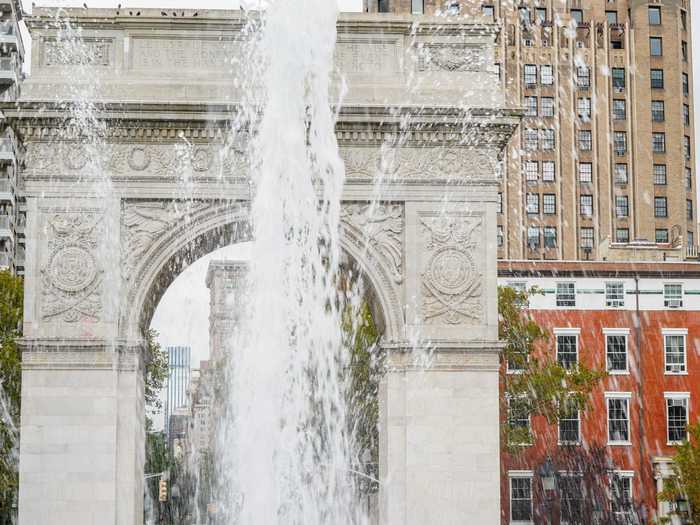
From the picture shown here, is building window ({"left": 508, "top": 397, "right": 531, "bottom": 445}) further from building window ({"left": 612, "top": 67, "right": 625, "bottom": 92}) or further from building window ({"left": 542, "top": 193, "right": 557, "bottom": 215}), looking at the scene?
building window ({"left": 612, "top": 67, "right": 625, "bottom": 92})

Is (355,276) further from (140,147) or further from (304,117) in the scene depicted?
(140,147)

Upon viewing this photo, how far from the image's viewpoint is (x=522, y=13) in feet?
189

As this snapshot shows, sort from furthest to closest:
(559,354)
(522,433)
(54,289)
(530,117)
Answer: (530,117), (559,354), (522,433), (54,289)

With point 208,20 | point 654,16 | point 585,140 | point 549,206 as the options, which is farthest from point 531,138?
point 208,20

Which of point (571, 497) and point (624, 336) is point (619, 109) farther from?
point (571, 497)

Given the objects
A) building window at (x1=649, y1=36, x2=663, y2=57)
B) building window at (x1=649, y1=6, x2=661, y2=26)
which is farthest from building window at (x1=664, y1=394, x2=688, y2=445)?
building window at (x1=649, y1=6, x2=661, y2=26)

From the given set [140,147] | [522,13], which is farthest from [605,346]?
[522,13]

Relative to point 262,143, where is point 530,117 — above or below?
above

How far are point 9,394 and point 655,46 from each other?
125ft

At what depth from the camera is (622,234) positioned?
2276 inches

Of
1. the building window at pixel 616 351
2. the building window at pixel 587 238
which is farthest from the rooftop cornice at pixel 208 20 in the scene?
the building window at pixel 587 238

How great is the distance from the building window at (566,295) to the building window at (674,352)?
2956 millimetres

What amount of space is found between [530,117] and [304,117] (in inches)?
1395

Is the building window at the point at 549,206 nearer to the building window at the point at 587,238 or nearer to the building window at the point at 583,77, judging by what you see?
the building window at the point at 587,238
